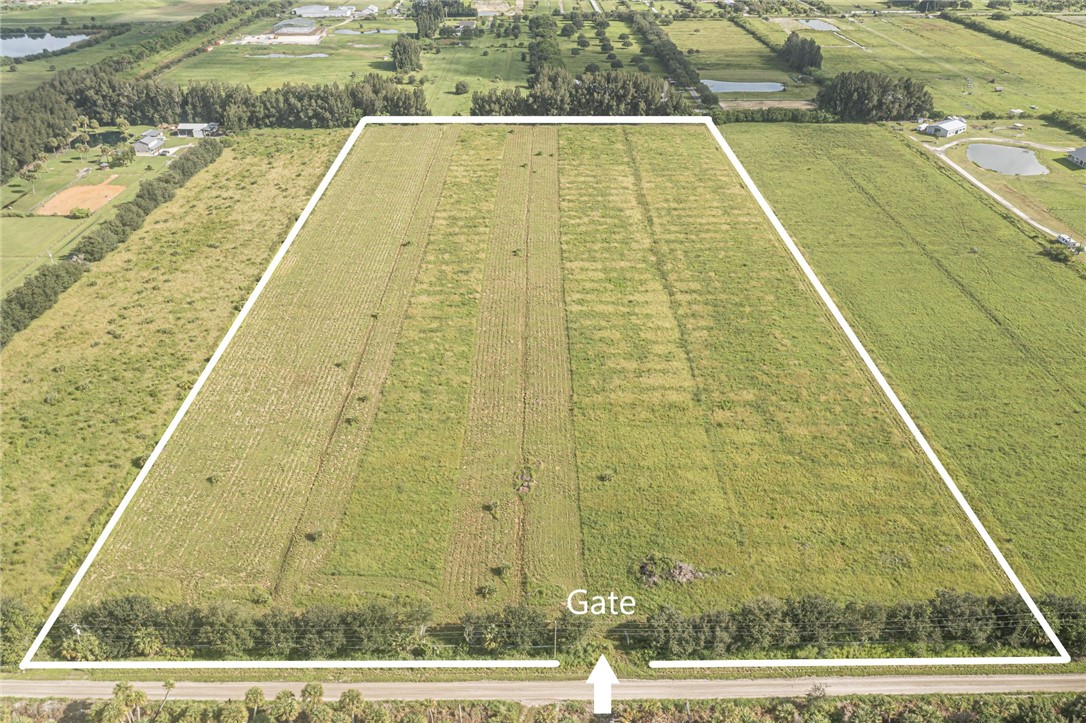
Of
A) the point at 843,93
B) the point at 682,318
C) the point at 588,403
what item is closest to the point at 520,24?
the point at 843,93

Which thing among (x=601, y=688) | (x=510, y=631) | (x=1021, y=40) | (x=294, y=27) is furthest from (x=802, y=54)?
(x=601, y=688)

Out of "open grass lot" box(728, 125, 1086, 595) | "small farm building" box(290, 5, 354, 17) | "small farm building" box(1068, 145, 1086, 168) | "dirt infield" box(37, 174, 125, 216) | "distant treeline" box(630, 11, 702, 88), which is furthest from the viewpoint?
"small farm building" box(290, 5, 354, 17)

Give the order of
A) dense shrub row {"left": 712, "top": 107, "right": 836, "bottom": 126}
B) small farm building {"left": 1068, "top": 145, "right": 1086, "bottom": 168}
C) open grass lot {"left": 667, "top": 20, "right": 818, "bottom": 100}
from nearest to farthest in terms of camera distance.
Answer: small farm building {"left": 1068, "top": 145, "right": 1086, "bottom": 168} < dense shrub row {"left": 712, "top": 107, "right": 836, "bottom": 126} < open grass lot {"left": 667, "top": 20, "right": 818, "bottom": 100}

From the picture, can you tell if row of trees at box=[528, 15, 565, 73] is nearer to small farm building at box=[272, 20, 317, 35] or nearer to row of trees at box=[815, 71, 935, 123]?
row of trees at box=[815, 71, 935, 123]

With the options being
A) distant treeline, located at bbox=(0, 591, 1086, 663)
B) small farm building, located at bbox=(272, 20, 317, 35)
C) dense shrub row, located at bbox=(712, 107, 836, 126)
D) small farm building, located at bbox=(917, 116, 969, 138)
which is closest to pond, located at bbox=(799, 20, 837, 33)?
small farm building, located at bbox=(917, 116, 969, 138)

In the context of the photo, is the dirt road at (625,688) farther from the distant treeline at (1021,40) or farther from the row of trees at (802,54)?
the distant treeline at (1021,40)

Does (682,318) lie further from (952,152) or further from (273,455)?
(952,152)
